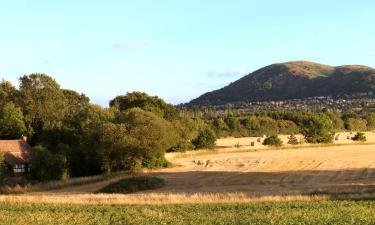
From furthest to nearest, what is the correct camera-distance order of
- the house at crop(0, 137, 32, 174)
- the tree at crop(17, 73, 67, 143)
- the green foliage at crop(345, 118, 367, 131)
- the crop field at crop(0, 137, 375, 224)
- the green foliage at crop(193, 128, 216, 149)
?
the green foliage at crop(345, 118, 367, 131), the green foliage at crop(193, 128, 216, 149), the tree at crop(17, 73, 67, 143), the house at crop(0, 137, 32, 174), the crop field at crop(0, 137, 375, 224)

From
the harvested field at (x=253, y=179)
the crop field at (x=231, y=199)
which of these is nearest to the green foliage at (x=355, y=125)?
the harvested field at (x=253, y=179)

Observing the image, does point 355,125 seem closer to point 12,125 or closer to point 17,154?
point 12,125

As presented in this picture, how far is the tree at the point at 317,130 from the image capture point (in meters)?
95.4

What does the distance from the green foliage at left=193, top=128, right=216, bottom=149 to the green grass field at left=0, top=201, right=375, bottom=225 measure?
198 feet

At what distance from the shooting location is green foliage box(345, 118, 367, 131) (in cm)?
13475

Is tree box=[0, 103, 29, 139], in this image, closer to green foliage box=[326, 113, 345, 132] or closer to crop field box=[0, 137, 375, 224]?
crop field box=[0, 137, 375, 224]

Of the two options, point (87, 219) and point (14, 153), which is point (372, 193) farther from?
point (14, 153)

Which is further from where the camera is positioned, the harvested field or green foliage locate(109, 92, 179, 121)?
green foliage locate(109, 92, 179, 121)

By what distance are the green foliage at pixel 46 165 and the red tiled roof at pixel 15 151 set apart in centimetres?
450

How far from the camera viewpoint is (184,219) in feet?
86.8

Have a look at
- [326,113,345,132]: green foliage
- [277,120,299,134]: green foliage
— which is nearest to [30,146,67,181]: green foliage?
[277,120,299,134]: green foliage

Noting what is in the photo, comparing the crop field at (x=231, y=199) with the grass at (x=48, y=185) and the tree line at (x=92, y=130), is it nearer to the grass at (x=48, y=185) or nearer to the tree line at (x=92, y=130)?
the grass at (x=48, y=185)

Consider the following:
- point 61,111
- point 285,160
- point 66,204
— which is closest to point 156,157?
point 285,160

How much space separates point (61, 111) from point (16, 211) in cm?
5643
